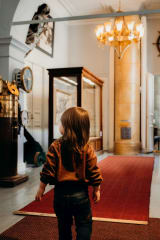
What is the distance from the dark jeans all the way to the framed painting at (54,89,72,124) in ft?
22.6

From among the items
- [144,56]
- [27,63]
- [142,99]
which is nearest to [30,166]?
[27,63]

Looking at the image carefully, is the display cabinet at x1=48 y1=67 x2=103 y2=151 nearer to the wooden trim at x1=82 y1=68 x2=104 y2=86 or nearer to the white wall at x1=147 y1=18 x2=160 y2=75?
the wooden trim at x1=82 y1=68 x2=104 y2=86

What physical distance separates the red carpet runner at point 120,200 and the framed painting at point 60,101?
2.48 metres

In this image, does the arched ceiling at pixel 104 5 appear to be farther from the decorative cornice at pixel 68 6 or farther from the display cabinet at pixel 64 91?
the display cabinet at pixel 64 91

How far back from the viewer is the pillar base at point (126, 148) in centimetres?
1169

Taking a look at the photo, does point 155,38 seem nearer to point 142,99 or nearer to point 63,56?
point 142,99

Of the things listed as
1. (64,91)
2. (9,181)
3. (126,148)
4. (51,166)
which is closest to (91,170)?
(51,166)

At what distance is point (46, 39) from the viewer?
10.8 metres

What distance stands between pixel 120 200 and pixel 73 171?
9.19 ft

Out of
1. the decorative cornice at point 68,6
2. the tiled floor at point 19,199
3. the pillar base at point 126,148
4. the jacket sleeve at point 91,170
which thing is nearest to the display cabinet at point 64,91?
the tiled floor at point 19,199

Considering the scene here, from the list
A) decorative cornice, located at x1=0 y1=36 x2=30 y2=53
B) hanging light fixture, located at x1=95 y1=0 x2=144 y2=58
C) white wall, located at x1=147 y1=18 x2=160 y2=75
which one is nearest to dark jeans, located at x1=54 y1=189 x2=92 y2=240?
decorative cornice, located at x1=0 y1=36 x2=30 y2=53

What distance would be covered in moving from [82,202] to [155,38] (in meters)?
11.5

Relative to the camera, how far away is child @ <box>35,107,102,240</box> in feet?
7.25

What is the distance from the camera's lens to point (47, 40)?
10.9 m
